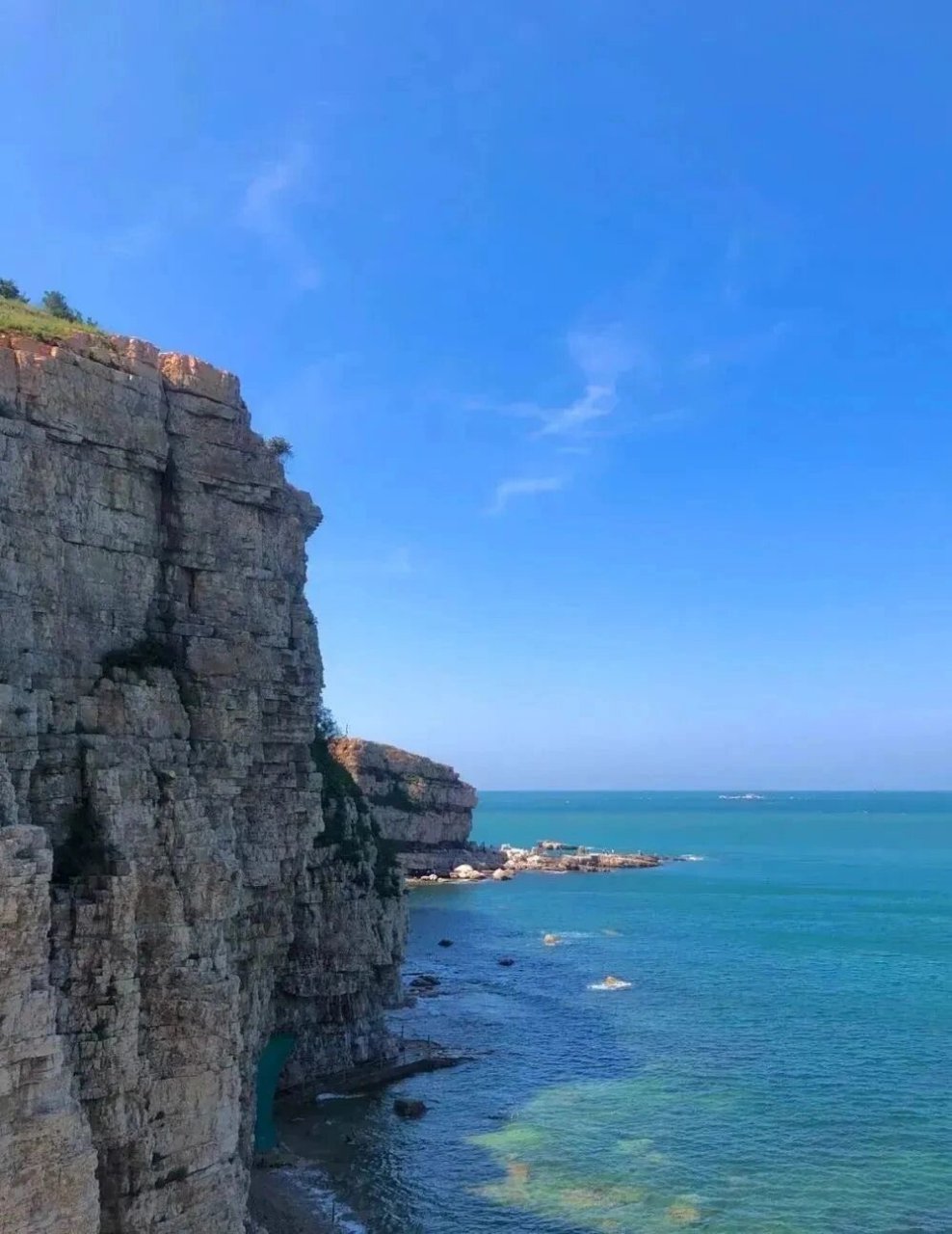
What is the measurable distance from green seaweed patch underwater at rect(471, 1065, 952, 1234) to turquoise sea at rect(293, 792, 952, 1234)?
3.9 inches

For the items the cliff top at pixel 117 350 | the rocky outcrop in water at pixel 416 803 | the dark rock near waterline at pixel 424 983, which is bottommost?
the dark rock near waterline at pixel 424 983

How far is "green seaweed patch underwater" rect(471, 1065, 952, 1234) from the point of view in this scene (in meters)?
31.2

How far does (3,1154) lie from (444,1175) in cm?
2350

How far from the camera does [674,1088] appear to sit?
43.4 meters

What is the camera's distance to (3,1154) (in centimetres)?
1530

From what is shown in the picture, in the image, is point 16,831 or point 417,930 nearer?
point 16,831

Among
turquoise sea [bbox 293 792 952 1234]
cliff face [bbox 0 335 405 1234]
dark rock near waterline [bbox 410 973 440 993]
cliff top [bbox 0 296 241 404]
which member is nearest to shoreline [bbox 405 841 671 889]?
turquoise sea [bbox 293 792 952 1234]

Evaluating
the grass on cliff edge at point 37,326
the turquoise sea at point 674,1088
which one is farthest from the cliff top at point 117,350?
the turquoise sea at point 674,1088

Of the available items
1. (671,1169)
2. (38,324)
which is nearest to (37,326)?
(38,324)

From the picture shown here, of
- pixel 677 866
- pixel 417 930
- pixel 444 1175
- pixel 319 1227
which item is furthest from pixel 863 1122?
pixel 677 866

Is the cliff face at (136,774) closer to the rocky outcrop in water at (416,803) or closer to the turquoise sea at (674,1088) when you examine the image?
the turquoise sea at (674,1088)

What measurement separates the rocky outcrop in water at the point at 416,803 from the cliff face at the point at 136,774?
3426 inches

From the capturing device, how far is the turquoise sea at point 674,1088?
32.3 metres

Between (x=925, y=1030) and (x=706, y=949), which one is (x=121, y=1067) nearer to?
(x=925, y=1030)
